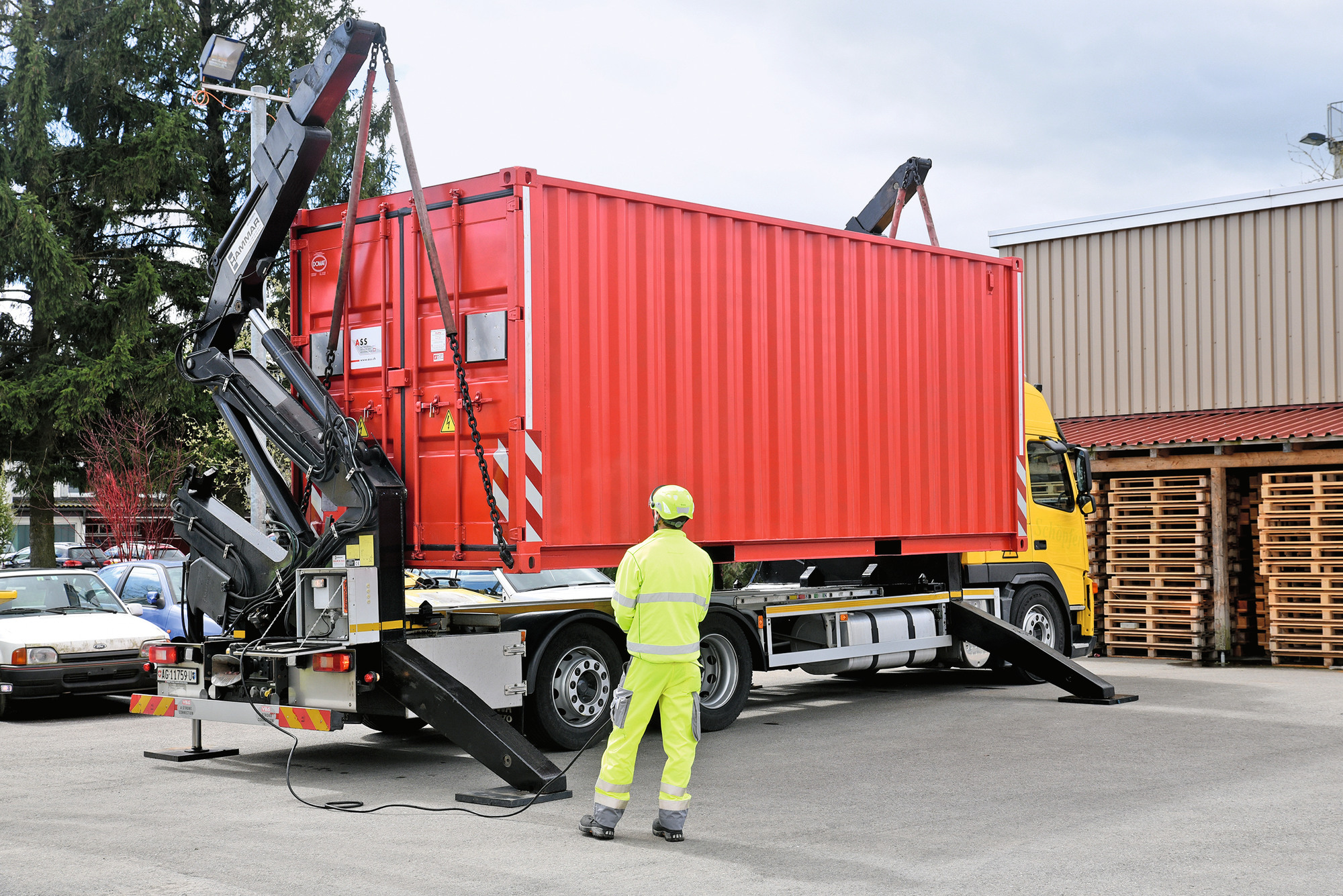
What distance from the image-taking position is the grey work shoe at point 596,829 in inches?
275

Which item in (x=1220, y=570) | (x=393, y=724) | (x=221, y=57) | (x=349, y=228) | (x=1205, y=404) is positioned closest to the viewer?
(x=349, y=228)

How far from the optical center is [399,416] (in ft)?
31.4

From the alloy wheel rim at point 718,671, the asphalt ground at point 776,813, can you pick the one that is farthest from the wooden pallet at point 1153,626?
the alloy wheel rim at point 718,671

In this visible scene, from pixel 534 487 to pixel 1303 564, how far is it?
1119 centimetres

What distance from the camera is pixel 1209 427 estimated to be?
1759cm

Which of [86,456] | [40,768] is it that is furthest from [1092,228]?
[86,456]

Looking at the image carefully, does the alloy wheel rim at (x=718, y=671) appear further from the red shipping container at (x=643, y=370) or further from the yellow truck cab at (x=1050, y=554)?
the yellow truck cab at (x=1050, y=554)

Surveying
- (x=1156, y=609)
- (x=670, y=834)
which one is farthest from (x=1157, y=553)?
(x=670, y=834)

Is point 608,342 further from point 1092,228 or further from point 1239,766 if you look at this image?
point 1092,228

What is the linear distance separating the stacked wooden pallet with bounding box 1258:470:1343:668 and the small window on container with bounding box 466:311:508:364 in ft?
36.1

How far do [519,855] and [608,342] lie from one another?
13.0 ft

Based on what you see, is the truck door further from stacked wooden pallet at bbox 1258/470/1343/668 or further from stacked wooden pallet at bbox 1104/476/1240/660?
stacked wooden pallet at bbox 1258/470/1343/668

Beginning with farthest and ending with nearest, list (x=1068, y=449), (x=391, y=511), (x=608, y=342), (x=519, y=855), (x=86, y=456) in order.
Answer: (x=86, y=456) → (x=1068, y=449) → (x=608, y=342) → (x=391, y=511) → (x=519, y=855)

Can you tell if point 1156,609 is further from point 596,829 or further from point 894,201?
point 596,829
